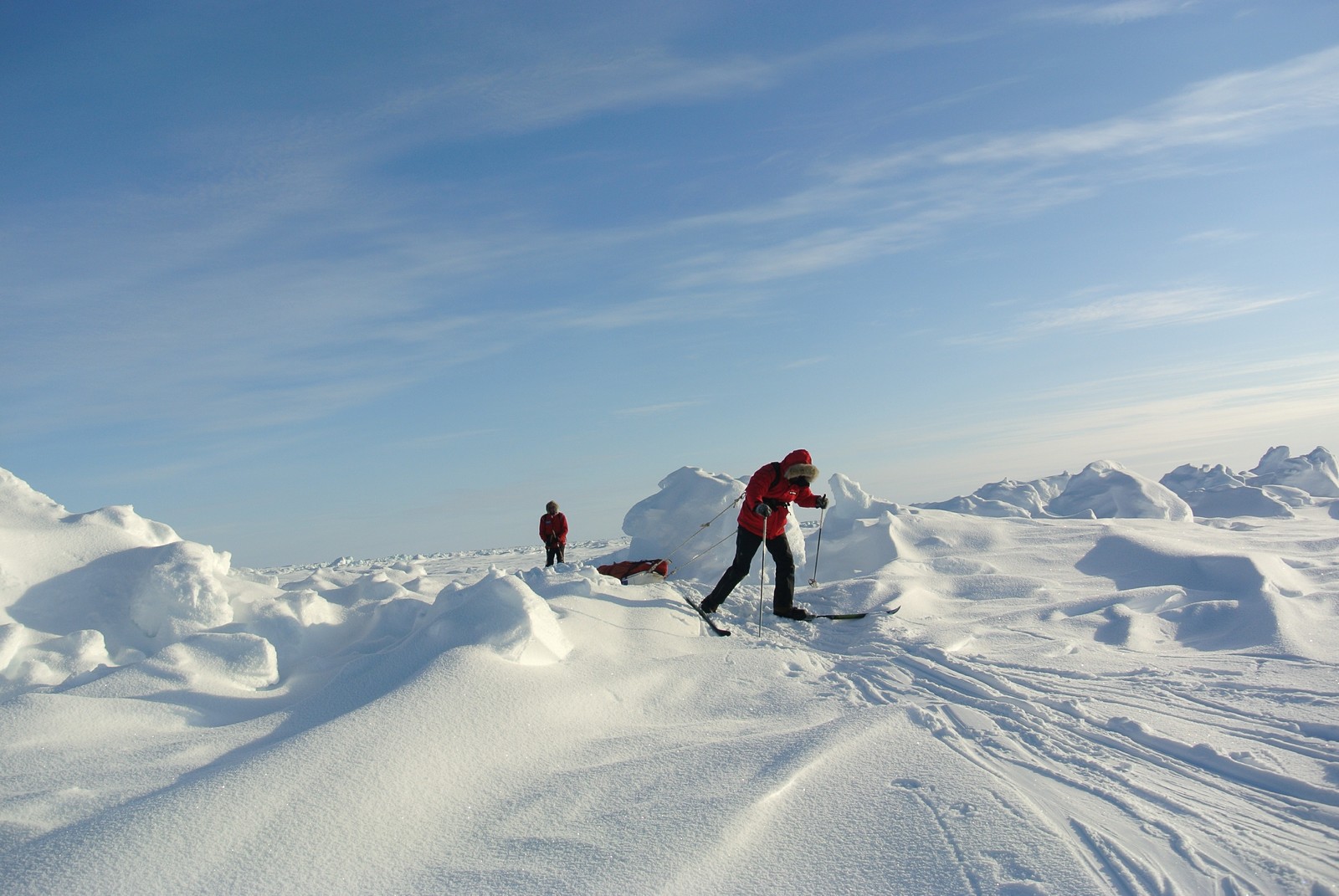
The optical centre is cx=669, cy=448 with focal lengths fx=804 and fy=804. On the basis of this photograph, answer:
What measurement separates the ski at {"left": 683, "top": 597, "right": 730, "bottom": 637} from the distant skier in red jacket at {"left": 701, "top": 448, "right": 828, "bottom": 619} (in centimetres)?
16

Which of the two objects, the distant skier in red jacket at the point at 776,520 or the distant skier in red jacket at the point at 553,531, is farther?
the distant skier in red jacket at the point at 553,531

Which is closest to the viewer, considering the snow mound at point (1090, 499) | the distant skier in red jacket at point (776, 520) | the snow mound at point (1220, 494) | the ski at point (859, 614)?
the ski at point (859, 614)

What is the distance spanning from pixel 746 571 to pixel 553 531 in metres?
6.75

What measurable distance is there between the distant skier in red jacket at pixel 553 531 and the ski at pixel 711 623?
6531 mm

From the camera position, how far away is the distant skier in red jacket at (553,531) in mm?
13727

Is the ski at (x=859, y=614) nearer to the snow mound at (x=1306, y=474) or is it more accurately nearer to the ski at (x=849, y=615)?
the ski at (x=849, y=615)

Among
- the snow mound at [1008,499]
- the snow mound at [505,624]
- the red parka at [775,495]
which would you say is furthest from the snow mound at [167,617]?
the snow mound at [1008,499]

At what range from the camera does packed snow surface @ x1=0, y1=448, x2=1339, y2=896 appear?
8.77 ft

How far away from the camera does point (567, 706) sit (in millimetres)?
4195

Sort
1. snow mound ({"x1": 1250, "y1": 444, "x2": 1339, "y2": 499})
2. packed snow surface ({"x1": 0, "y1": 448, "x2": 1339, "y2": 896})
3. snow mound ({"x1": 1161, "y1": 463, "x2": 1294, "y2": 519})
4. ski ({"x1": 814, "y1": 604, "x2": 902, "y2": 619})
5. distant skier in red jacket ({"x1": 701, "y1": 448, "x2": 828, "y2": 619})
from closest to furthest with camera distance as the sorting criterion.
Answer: packed snow surface ({"x1": 0, "y1": 448, "x2": 1339, "y2": 896}), ski ({"x1": 814, "y1": 604, "x2": 902, "y2": 619}), distant skier in red jacket ({"x1": 701, "y1": 448, "x2": 828, "y2": 619}), snow mound ({"x1": 1161, "y1": 463, "x2": 1294, "y2": 519}), snow mound ({"x1": 1250, "y1": 444, "x2": 1339, "y2": 499})

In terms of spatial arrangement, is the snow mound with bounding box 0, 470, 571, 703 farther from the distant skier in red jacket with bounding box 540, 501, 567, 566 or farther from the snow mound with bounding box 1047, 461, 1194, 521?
the snow mound with bounding box 1047, 461, 1194, 521

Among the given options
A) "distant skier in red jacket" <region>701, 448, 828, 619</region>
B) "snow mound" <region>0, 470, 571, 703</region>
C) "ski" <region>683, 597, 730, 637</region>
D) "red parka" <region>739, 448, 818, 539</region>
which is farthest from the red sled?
"snow mound" <region>0, 470, 571, 703</region>

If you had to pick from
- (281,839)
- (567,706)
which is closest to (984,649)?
(567,706)

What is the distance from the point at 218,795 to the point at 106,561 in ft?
13.6
